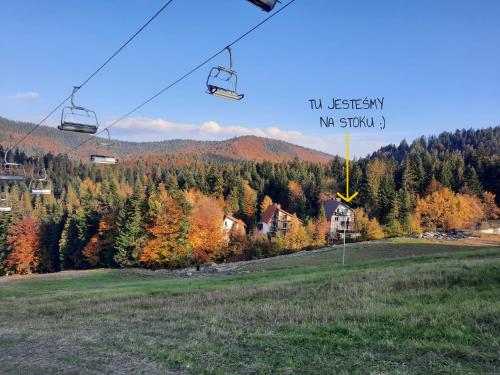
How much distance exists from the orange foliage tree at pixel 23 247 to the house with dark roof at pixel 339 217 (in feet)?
196

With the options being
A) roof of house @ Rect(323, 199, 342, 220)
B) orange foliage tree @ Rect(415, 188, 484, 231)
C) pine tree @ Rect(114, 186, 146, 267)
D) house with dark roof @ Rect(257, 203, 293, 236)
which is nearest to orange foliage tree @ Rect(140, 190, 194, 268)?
pine tree @ Rect(114, 186, 146, 267)

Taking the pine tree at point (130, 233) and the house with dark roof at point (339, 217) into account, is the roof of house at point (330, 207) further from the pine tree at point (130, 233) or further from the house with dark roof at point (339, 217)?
the pine tree at point (130, 233)

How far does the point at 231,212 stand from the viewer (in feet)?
329

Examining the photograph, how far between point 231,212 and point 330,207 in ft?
78.5

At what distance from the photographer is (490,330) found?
28.3ft

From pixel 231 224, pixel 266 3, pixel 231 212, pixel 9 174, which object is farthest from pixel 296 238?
pixel 266 3

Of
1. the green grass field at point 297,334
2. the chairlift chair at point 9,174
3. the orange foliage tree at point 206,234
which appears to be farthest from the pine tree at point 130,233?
the green grass field at point 297,334

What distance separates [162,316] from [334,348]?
7838 mm

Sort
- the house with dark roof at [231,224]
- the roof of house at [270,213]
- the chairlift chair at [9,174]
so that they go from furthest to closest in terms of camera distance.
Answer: the roof of house at [270,213] → the house with dark roof at [231,224] → the chairlift chair at [9,174]

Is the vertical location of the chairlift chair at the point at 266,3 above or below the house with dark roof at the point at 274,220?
above

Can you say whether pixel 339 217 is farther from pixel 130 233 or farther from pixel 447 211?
pixel 130 233

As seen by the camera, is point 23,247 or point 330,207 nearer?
point 23,247

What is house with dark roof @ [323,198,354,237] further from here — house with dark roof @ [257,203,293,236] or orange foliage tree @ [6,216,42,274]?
orange foliage tree @ [6,216,42,274]

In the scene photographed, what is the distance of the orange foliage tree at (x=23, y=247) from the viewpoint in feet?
263
